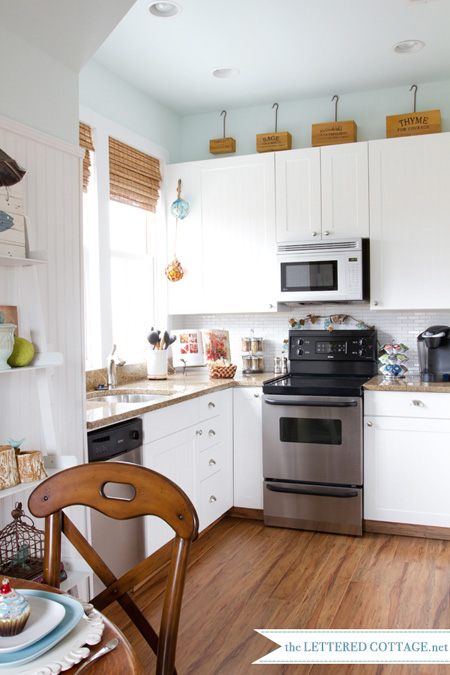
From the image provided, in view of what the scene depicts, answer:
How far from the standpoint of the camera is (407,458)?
10.9 feet

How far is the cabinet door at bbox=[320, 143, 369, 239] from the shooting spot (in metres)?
3.65

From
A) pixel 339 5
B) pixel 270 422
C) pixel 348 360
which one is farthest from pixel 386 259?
pixel 339 5

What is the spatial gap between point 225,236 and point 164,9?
1.51 metres

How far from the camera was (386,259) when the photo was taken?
3625 millimetres

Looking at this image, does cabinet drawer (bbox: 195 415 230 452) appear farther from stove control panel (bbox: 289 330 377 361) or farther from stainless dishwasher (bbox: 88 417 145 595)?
stove control panel (bbox: 289 330 377 361)

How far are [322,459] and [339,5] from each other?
92.8 inches

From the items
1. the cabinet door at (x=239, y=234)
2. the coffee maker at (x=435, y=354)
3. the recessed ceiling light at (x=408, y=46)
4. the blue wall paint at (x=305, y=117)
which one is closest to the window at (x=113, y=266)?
the cabinet door at (x=239, y=234)

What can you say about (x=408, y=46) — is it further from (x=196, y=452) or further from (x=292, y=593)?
(x=292, y=593)

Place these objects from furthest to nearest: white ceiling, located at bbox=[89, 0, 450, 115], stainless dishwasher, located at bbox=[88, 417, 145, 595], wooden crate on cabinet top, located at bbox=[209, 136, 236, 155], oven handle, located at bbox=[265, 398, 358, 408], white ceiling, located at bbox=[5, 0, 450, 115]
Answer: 1. wooden crate on cabinet top, located at bbox=[209, 136, 236, 155]
2. oven handle, located at bbox=[265, 398, 358, 408]
3. white ceiling, located at bbox=[89, 0, 450, 115]
4. stainless dishwasher, located at bbox=[88, 417, 145, 595]
5. white ceiling, located at bbox=[5, 0, 450, 115]

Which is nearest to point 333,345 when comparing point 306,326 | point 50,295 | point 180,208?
point 306,326

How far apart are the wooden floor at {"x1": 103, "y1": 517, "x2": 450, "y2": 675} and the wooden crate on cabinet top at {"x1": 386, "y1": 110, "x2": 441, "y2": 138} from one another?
95.6 inches

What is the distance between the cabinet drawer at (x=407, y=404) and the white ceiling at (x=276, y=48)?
1927mm

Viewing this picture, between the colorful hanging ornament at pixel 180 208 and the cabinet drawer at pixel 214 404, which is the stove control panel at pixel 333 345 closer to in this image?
the cabinet drawer at pixel 214 404

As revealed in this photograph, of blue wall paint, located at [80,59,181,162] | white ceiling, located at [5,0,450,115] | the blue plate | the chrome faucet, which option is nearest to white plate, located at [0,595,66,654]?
the blue plate
